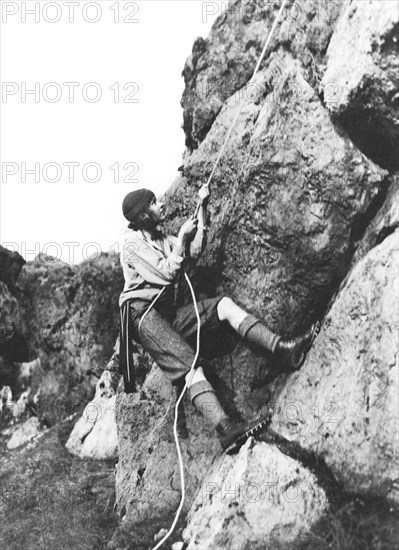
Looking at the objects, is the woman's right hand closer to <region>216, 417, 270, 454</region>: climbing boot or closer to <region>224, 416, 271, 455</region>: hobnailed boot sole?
<region>216, 417, 270, 454</region>: climbing boot

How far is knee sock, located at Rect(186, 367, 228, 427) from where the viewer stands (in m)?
7.14

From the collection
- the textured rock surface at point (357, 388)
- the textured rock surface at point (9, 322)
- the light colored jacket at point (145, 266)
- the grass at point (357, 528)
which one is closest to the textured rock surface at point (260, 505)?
the grass at point (357, 528)

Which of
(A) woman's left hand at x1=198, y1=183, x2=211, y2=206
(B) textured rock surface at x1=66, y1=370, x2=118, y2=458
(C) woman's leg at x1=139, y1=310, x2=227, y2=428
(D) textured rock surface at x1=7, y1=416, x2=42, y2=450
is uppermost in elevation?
(A) woman's left hand at x1=198, y1=183, x2=211, y2=206

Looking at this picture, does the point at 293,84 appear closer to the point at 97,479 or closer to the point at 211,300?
the point at 211,300

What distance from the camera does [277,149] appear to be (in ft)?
24.7

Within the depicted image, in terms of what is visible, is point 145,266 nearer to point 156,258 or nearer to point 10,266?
point 156,258

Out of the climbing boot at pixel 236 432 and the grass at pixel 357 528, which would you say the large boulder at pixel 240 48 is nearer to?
the climbing boot at pixel 236 432

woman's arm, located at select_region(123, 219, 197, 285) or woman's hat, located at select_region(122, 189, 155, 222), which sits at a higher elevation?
woman's hat, located at select_region(122, 189, 155, 222)

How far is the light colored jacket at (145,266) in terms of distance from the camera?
307 inches

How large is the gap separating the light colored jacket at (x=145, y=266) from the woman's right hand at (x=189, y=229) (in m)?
0.30

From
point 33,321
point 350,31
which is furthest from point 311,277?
point 33,321

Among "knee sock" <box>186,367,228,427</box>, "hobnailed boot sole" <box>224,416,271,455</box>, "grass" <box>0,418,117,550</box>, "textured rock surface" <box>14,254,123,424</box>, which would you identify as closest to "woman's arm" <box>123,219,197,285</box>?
"knee sock" <box>186,367,228,427</box>

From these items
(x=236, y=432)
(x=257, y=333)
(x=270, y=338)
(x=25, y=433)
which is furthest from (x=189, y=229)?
(x=25, y=433)

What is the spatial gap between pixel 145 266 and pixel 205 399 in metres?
2.04
